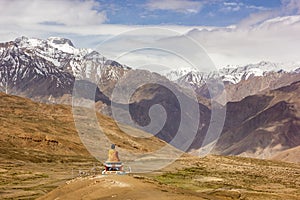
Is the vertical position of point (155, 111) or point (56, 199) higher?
point (155, 111)

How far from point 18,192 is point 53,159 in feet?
255

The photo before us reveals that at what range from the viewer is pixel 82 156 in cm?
18588

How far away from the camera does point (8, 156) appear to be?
15512cm

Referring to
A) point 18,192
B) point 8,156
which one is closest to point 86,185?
point 18,192

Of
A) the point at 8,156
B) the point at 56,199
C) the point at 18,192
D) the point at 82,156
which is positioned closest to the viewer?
the point at 56,199

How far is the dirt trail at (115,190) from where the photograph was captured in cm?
5147

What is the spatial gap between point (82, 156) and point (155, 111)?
438 feet

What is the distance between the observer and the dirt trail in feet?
169

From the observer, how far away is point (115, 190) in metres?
53.1

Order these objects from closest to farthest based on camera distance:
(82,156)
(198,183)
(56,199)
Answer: (56,199) → (198,183) → (82,156)

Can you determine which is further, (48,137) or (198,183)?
(48,137)

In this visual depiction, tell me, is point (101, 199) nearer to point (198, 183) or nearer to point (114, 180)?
point (114, 180)

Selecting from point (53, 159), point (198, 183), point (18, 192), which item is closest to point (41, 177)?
point (18, 192)

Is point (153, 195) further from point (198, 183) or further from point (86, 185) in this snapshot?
point (198, 183)
